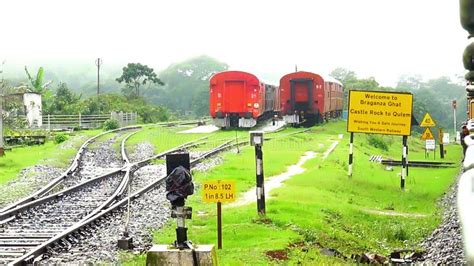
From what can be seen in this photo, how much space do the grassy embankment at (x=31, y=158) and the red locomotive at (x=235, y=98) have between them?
825cm

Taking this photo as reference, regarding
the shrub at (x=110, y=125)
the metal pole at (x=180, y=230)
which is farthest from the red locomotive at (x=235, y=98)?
the metal pole at (x=180, y=230)

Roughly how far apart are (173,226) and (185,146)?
14.4 m

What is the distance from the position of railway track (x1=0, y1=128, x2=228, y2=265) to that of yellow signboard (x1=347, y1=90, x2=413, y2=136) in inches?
221

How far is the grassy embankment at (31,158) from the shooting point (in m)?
17.5

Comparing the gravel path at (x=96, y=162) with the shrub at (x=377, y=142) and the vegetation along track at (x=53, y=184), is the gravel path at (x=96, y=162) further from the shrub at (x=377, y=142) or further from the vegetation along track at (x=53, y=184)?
the shrub at (x=377, y=142)

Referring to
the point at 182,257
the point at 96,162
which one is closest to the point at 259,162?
the point at 182,257

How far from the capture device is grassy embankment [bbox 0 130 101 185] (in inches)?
689

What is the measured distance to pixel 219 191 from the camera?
26.1ft

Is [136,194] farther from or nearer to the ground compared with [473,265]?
nearer to the ground

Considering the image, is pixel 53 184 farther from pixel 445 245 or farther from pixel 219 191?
pixel 445 245

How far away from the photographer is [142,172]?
16.8 metres

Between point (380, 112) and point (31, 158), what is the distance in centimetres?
1136

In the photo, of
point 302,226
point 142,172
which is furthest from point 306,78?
point 302,226

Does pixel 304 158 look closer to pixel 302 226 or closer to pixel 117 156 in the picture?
pixel 117 156
